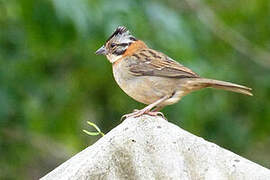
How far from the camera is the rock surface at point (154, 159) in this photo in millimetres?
3928

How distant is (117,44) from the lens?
657 centimetres

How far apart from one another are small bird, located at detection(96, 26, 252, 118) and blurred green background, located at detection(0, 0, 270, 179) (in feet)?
2.21

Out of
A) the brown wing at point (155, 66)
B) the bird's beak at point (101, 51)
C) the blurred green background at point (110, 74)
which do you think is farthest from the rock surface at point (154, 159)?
the blurred green background at point (110, 74)

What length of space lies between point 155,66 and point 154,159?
8.13ft

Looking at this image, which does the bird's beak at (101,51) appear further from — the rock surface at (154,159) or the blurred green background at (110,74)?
the rock surface at (154,159)

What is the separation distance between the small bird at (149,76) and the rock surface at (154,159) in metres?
1.56

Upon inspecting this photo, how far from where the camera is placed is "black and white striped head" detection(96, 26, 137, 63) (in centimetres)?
646

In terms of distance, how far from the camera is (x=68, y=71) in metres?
9.27

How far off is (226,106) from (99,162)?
211 inches

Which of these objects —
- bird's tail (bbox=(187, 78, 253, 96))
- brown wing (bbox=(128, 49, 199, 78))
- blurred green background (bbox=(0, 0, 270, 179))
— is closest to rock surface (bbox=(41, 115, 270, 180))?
bird's tail (bbox=(187, 78, 253, 96))

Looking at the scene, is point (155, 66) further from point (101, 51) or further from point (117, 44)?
point (101, 51)

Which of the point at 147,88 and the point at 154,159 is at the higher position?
the point at 154,159

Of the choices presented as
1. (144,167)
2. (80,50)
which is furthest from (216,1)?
(144,167)

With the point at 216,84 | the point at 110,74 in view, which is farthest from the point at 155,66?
the point at 110,74
